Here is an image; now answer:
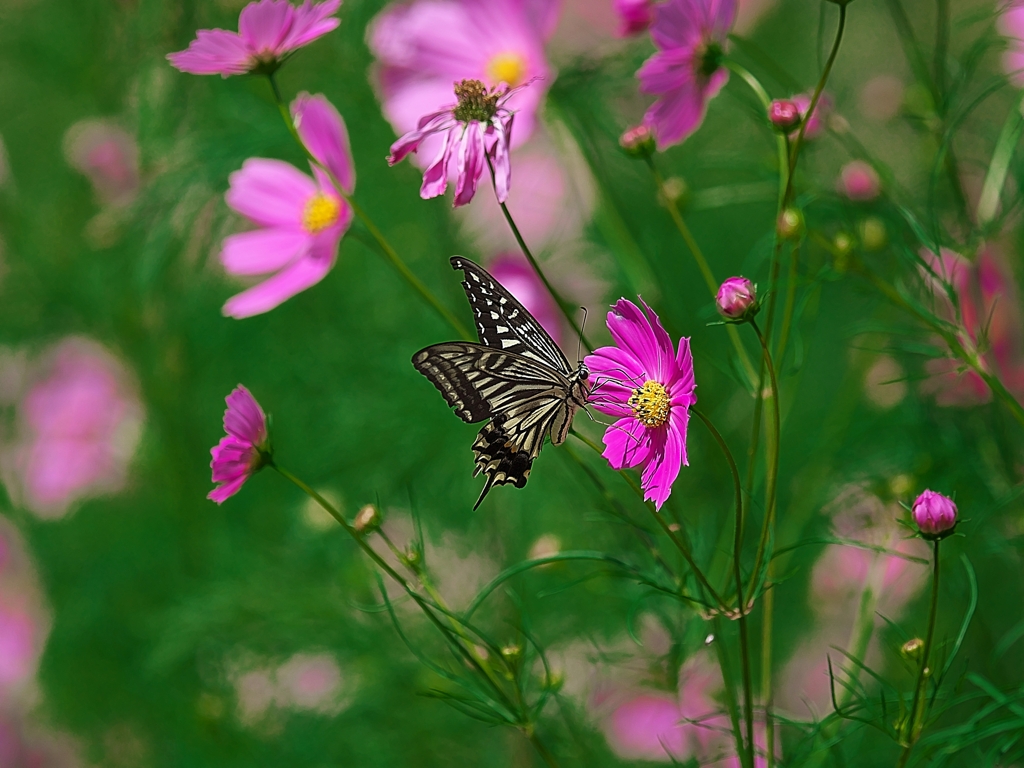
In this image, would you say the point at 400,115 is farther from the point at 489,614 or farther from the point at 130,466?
the point at 130,466

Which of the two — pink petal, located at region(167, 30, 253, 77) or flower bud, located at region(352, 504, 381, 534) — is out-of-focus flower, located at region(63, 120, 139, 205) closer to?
pink petal, located at region(167, 30, 253, 77)

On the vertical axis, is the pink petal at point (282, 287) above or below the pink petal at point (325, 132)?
below

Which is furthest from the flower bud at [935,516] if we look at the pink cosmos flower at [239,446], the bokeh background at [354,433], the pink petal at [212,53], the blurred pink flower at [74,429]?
the blurred pink flower at [74,429]

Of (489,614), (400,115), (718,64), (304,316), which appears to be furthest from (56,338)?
(718,64)

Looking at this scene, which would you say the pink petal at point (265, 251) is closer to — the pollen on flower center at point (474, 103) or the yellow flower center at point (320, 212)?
the yellow flower center at point (320, 212)

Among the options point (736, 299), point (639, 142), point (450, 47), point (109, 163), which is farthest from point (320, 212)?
point (109, 163)
